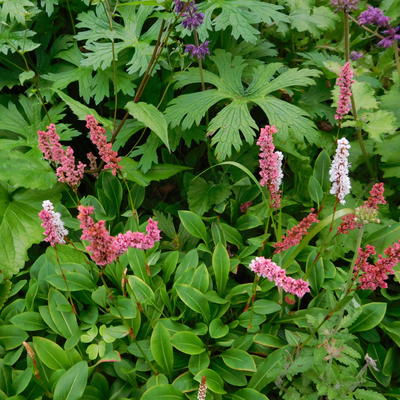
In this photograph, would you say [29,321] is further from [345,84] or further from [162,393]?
[345,84]

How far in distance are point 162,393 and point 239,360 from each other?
372mm

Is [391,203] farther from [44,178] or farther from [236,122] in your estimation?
[44,178]

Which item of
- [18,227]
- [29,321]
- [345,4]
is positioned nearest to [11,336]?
[29,321]

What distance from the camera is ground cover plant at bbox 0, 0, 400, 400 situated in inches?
71.5

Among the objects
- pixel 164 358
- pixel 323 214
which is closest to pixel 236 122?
pixel 323 214

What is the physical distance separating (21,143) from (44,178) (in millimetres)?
386

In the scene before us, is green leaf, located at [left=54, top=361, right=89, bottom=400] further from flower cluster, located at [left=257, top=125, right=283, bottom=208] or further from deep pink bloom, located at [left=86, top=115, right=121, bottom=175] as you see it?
flower cluster, located at [left=257, top=125, right=283, bottom=208]

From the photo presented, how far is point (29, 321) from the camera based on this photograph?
2148 mm

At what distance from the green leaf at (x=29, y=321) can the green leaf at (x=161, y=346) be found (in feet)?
2.01

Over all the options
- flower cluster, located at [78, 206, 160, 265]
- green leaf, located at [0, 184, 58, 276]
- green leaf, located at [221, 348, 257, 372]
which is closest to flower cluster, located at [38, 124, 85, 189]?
flower cluster, located at [78, 206, 160, 265]

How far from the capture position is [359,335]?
2.22 m

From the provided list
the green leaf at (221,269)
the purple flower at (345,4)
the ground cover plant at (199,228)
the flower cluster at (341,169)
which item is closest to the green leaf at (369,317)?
the ground cover plant at (199,228)

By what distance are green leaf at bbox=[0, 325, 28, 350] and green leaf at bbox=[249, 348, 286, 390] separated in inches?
43.3

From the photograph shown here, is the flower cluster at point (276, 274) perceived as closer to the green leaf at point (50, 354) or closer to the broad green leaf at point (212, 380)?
the broad green leaf at point (212, 380)
